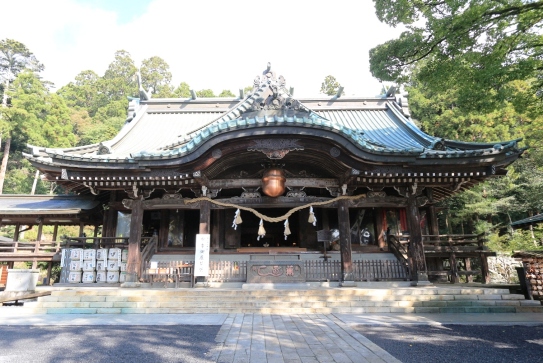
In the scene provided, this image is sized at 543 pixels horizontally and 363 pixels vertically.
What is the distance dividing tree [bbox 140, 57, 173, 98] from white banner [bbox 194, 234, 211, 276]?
145 feet

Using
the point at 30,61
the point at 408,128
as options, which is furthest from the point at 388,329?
the point at 30,61

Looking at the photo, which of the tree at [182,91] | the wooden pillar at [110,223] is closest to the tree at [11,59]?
the tree at [182,91]

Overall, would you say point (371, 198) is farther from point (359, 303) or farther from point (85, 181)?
point (85, 181)

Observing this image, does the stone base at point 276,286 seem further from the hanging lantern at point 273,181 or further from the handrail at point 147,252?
the handrail at point 147,252

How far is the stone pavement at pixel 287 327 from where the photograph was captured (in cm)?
467

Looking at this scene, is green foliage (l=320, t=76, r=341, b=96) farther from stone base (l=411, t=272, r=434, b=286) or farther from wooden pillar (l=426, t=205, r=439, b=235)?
stone base (l=411, t=272, r=434, b=286)

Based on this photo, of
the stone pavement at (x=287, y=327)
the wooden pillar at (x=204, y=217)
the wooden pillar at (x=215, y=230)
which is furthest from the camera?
the wooden pillar at (x=215, y=230)

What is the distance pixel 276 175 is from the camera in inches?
412

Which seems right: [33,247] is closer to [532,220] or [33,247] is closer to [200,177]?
[200,177]

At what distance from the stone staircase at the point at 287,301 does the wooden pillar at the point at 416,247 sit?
3.62ft

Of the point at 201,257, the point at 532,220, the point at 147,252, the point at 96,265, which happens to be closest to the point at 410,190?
the point at 532,220

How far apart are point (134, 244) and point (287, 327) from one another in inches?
255

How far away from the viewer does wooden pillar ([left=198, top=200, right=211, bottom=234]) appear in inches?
416

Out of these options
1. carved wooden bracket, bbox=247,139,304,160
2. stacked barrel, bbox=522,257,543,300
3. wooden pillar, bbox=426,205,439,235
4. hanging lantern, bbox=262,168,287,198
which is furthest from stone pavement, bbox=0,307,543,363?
wooden pillar, bbox=426,205,439,235
